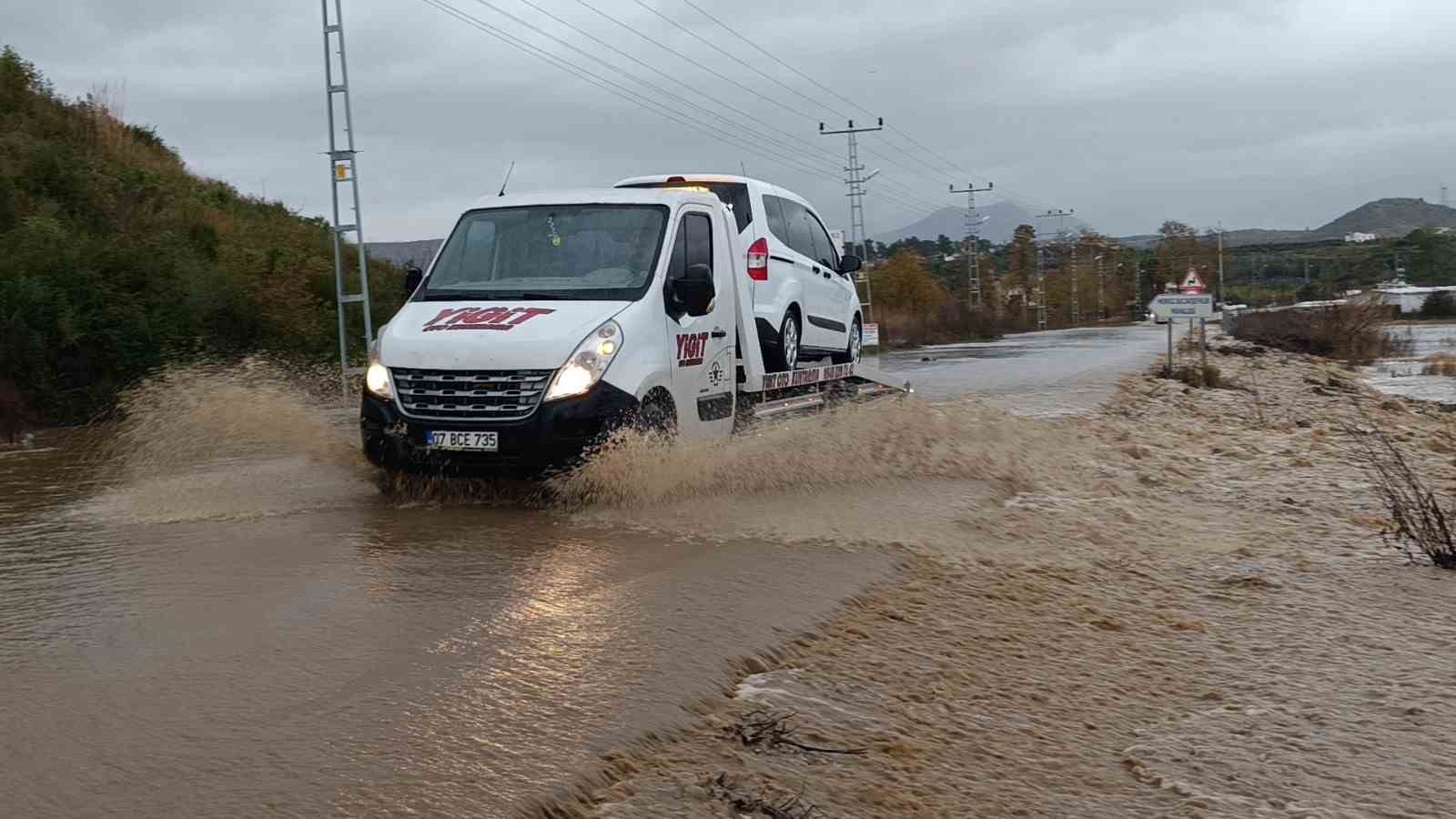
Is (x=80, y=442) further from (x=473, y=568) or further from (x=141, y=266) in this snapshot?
(x=473, y=568)

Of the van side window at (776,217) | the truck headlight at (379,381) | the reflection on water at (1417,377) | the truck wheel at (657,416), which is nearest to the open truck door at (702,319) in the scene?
the truck wheel at (657,416)

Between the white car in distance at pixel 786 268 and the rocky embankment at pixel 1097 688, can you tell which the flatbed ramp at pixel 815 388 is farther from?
the rocky embankment at pixel 1097 688

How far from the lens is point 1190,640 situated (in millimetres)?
6195

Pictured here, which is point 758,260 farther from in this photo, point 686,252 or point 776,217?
point 686,252

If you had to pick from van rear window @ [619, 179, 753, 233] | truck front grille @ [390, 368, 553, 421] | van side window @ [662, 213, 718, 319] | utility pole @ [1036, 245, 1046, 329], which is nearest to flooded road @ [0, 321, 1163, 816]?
truck front grille @ [390, 368, 553, 421]

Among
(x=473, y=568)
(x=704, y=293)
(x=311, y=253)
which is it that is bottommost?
(x=473, y=568)

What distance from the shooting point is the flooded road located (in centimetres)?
394

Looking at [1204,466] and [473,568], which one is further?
[1204,466]

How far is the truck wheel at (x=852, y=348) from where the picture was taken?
47.4 ft

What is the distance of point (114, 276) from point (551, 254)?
10800mm

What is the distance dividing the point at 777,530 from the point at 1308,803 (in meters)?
4.27

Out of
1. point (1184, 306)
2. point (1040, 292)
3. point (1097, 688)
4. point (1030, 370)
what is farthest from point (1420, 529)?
point (1040, 292)

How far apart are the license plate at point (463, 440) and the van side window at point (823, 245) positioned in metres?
5.82

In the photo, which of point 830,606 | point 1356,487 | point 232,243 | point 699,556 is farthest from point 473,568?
point 232,243
